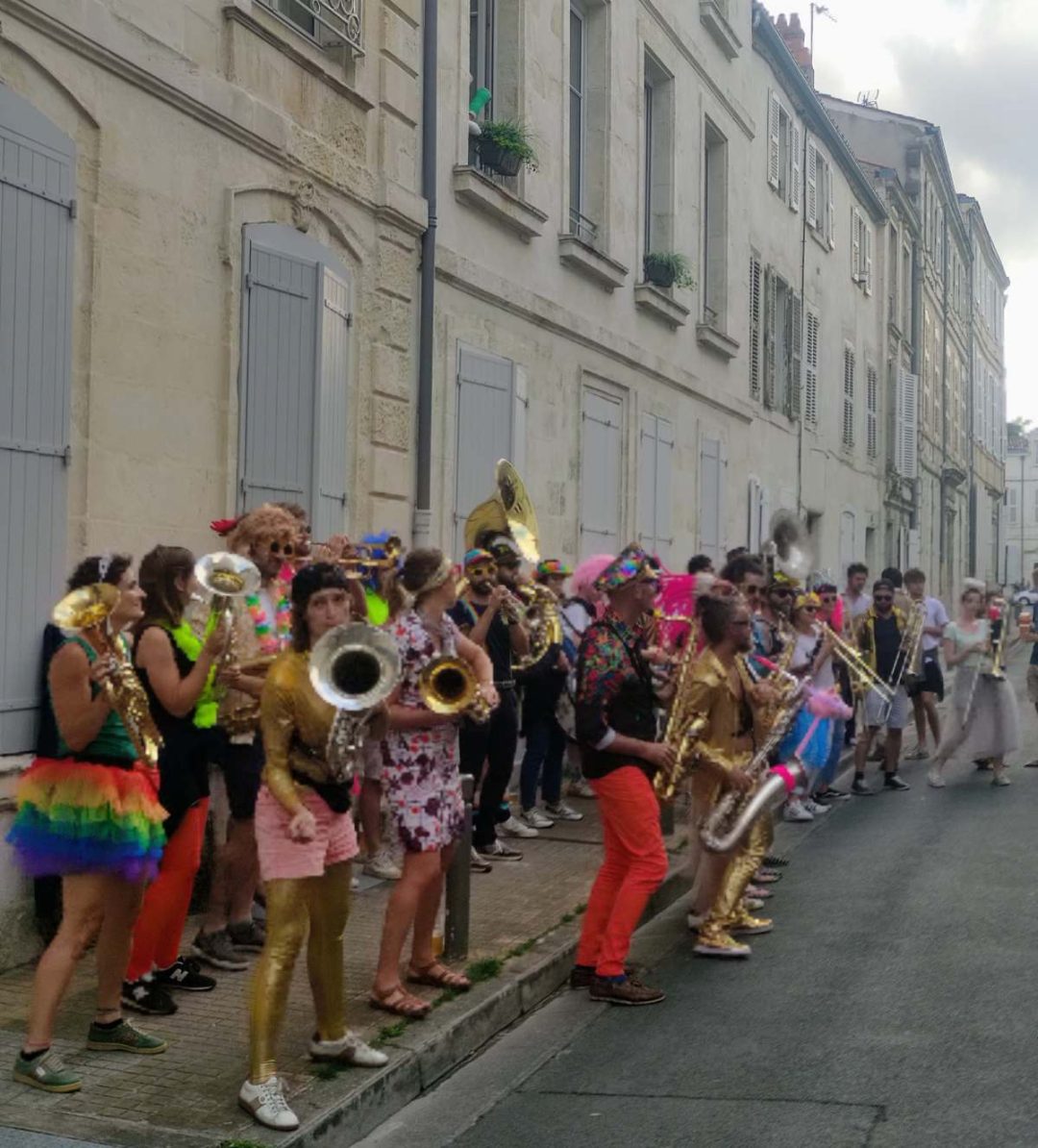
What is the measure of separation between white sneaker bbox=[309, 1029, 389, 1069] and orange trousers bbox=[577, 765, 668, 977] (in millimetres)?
1430

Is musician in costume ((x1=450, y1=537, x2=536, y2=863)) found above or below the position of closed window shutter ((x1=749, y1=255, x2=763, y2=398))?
below

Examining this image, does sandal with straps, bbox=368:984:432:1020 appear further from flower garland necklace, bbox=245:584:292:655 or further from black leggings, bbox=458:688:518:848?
black leggings, bbox=458:688:518:848

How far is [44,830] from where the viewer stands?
4664mm

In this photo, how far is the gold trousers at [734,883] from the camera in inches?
268

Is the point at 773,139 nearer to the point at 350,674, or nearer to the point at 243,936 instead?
the point at 243,936

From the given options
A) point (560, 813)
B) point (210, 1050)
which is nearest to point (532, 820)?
point (560, 813)

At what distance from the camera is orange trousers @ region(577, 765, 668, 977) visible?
5.98m

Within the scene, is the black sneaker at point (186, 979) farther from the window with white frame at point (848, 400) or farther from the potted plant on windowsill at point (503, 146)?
the window with white frame at point (848, 400)

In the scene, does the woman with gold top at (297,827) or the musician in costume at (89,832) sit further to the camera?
the musician in costume at (89,832)

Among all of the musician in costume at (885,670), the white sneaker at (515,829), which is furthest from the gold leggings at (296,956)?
the musician in costume at (885,670)

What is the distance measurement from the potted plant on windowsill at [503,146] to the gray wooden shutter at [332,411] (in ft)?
9.06

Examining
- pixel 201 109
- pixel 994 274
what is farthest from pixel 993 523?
pixel 201 109

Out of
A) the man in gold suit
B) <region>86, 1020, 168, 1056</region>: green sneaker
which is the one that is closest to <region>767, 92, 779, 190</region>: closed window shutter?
the man in gold suit

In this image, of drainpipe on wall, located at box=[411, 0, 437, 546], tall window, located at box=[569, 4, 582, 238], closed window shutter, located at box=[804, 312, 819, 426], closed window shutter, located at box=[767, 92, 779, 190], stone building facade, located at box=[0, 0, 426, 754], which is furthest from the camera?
closed window shutter, located at box=[804, 312, 819, 426]
